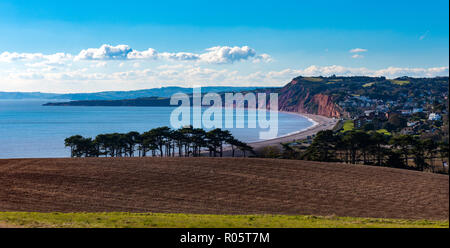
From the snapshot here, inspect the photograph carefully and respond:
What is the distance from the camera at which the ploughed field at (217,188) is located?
2153 cm

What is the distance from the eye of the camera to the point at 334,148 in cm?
4553

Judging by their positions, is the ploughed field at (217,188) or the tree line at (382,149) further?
the tree line at (382,149)

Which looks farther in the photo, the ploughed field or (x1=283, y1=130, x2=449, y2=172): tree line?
(x1=283, y1=130, x2=449, y2=172): tree line

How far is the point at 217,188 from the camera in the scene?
26.5m

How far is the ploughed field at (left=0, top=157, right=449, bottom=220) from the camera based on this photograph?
848 inches

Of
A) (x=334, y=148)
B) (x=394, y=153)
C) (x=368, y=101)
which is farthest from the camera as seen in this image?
(x=368, y=101)

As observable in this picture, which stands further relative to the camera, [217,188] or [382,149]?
[382,149]

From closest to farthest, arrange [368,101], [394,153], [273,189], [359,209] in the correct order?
[359,209], [273,189], [394,153], [368,101]

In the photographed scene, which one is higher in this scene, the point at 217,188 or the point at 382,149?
the point at 382,149

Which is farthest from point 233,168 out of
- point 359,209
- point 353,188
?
point 359,209

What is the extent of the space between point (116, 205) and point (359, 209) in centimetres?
1491

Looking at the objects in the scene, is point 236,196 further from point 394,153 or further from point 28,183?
point 394,153
